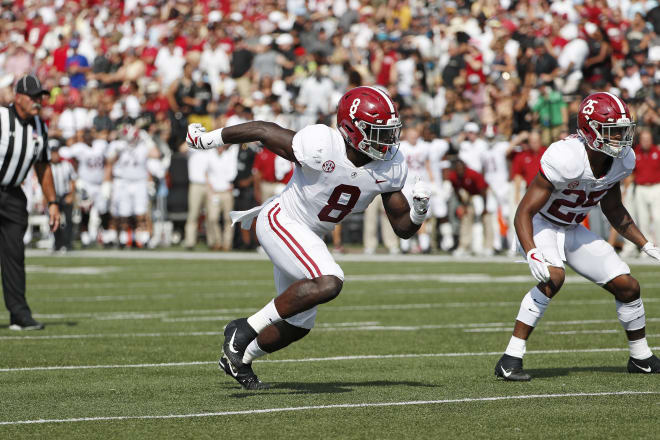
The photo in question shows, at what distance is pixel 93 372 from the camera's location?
750 centimetres

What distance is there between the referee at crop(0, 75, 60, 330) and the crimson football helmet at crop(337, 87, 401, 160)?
13.7 ft

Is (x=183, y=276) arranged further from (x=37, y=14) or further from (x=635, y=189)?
(x=37, y=14)

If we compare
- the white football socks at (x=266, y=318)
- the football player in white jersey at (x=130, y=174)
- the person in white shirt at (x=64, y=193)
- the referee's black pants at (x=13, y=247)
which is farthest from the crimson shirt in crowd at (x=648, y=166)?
the white football socks at (x=266, y=318)

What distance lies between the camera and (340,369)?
25.0ft

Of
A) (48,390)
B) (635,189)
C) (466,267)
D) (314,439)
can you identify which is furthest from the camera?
(635,189)

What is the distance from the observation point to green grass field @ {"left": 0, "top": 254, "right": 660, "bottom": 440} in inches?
220

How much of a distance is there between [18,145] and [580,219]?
4.84 m

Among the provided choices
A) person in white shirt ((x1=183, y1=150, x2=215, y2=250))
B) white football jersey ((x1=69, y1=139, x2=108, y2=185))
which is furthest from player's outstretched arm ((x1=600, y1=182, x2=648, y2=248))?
white football jersey ((x1=69, y1=139, x2=108, y2=185))

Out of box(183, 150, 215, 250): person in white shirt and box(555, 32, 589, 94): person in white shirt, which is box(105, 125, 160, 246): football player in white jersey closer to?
box(183, 150, 215, 250): person in white shirt

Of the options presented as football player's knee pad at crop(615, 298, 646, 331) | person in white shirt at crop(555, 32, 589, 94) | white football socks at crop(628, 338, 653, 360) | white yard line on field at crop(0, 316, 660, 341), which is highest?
person in white shirt at crop(555, 32, 589, 94)

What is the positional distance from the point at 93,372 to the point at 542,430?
10.5 ft

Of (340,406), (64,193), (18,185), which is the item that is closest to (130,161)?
(64,193)

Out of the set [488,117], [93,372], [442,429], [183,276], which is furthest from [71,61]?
[442,429]

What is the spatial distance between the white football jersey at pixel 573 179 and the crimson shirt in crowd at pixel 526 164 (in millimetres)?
10783
